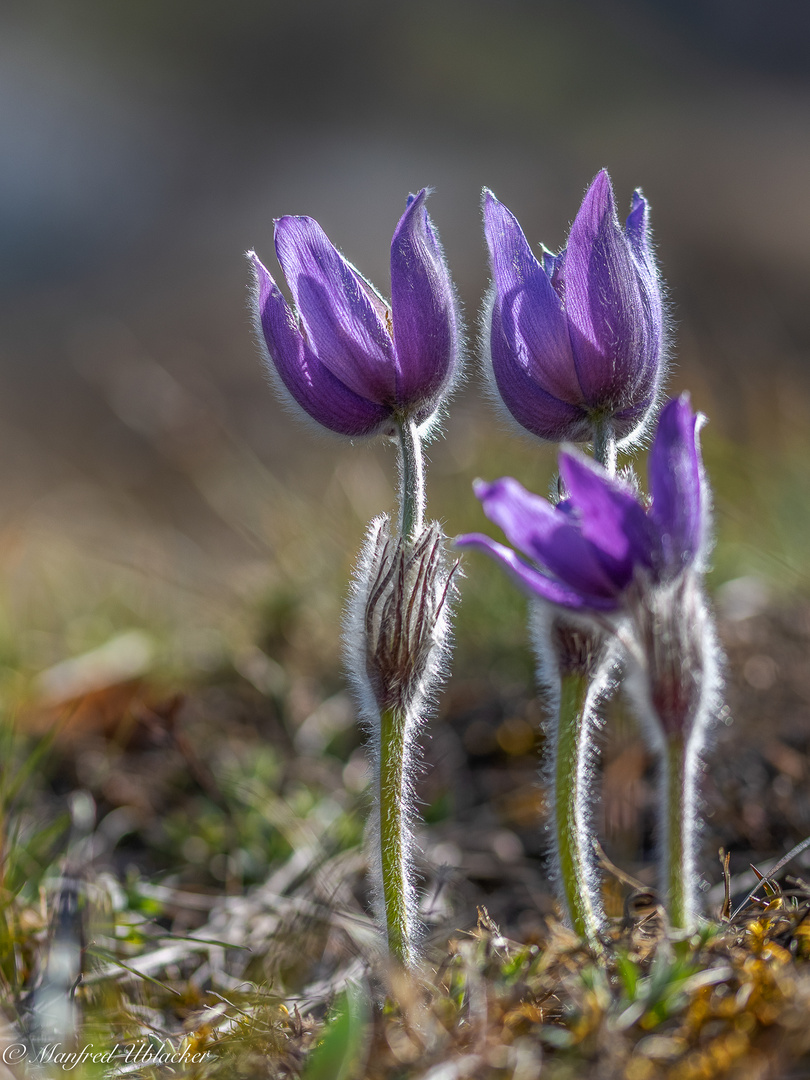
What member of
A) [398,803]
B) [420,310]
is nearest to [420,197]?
[420,310]

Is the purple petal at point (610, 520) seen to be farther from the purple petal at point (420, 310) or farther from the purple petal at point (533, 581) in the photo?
the purple petal at point (420, 310)

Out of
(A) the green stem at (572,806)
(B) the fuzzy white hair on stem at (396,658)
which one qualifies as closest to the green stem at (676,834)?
(A) the green stem at (572,806)

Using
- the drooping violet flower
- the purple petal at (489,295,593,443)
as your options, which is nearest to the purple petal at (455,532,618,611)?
the drooping violet flower

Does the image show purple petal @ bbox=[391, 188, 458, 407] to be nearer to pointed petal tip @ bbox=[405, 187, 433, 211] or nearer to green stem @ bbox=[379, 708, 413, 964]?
pointed petal tip @ bbox=[405, 187, 433, 211]

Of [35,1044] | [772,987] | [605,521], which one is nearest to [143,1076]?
[35,1044]

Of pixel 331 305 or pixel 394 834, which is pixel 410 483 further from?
pixel 394 834

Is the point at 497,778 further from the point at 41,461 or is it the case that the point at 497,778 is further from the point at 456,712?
the point at 41,461
